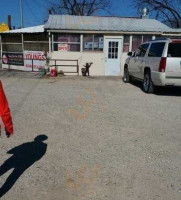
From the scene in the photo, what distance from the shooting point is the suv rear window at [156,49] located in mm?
9241

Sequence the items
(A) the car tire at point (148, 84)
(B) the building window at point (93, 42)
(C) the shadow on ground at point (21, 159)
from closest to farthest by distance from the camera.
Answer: (C) the shadow on ground at point (21, 159), (A) the car tire at point (148, 84), (B) the building window at point (93, 42)

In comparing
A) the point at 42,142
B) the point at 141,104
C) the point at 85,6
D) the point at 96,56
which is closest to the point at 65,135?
the point at 42,142

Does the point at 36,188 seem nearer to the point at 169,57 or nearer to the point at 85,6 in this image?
the point at 169,57

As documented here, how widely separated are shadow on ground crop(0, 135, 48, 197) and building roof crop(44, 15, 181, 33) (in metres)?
11.6

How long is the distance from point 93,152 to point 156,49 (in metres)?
6.45

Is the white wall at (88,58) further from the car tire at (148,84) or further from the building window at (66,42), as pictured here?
the car tire at (148,84)

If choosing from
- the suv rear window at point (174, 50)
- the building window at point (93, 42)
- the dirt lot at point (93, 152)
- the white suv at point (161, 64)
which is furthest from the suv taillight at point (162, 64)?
the building window at point (93, 42)

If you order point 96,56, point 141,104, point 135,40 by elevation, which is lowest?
point 141,104

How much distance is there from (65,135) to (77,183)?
1.85 m

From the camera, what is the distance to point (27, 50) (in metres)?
17.3

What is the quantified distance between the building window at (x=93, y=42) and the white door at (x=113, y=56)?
14.9 inches

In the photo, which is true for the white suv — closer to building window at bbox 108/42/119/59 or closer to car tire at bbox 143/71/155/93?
car tire at bbox 143/71/155/93

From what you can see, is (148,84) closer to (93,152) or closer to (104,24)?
(93,152)

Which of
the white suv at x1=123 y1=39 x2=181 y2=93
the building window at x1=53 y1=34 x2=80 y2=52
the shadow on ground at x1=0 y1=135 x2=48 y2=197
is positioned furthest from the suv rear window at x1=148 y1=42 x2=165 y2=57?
the building window at x1=53 y1=34 x2=80 y2=52
